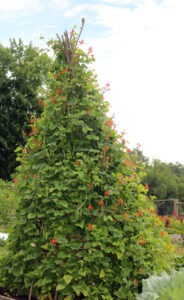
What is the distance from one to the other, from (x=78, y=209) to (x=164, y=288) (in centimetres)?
105

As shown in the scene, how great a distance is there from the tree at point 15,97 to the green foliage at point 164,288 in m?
23.4

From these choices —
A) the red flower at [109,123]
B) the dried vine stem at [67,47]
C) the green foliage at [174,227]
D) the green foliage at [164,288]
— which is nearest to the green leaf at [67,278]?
the green foliage at [164,288]

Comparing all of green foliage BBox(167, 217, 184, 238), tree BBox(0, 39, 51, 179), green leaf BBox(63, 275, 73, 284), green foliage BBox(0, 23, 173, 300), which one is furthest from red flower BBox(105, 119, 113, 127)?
tree BBox(0, 39, 51, 179)

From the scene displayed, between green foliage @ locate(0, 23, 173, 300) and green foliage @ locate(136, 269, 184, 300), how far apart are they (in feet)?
1.50

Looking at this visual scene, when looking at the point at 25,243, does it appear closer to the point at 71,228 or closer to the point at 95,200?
the point at 71,228

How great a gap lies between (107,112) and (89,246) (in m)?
1.44

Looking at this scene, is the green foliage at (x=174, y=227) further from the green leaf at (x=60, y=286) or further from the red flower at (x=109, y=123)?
the green leaf at (x=60, y=286)

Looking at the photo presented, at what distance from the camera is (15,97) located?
91.3ft

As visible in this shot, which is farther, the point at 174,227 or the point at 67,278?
the point at 174,227

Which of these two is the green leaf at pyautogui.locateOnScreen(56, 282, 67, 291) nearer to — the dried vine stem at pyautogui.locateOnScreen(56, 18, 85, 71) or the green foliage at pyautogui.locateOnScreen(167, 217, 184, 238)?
the dried vine stem at pyautogui.locateOnScreen(56, 18, 85, 71)

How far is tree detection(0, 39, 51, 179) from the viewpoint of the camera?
27.0 m

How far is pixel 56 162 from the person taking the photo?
3.98m

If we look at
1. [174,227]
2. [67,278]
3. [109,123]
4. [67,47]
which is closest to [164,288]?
[67,278]

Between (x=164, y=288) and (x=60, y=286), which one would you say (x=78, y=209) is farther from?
(x=164, y=288)
